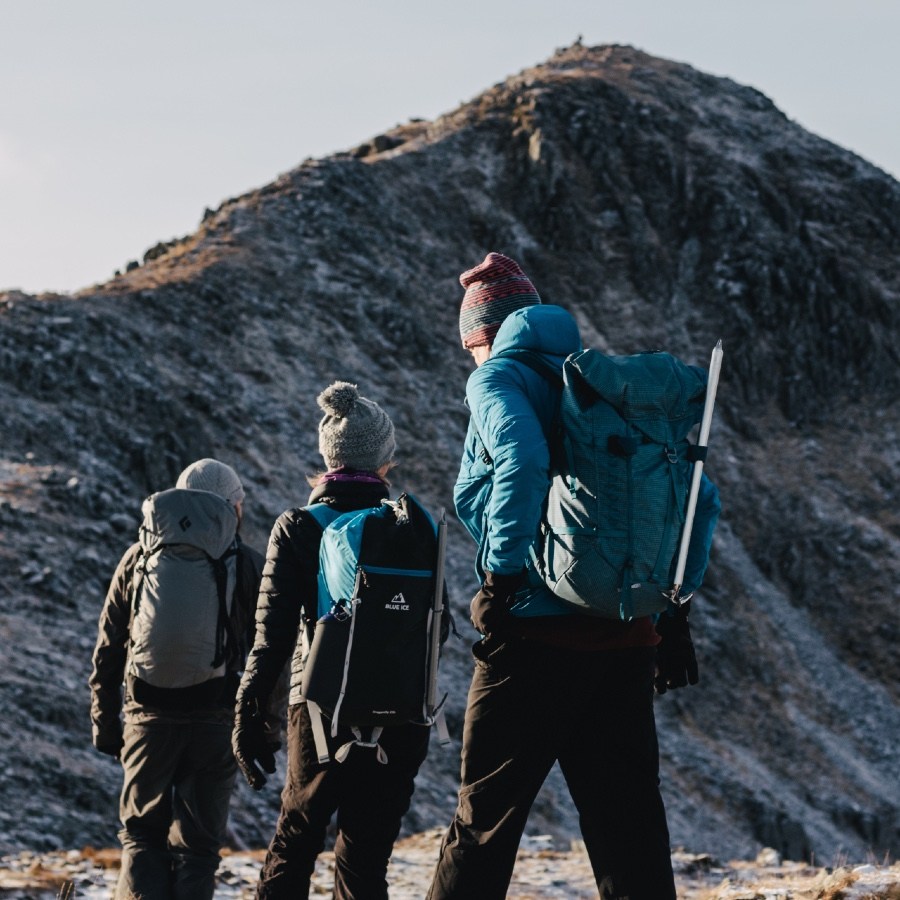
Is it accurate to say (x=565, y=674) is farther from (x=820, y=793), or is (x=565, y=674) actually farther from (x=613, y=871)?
(x=820, y=793)

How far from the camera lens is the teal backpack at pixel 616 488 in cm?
382

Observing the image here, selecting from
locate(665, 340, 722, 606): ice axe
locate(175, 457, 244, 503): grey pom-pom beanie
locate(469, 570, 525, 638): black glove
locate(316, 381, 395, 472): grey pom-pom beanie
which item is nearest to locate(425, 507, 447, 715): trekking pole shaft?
locate(469, 570, 525, 638): black glove

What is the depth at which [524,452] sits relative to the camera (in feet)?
12.4

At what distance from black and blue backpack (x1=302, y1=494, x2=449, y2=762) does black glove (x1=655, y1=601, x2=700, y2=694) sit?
0.77 meters

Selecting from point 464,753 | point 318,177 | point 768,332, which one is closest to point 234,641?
point 464,753

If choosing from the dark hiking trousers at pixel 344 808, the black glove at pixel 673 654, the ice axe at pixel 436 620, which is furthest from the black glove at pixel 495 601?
the dark hiking trousers at pixel 344 808

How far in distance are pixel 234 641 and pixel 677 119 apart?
41.9 meters

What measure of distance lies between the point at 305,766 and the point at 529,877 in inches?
209

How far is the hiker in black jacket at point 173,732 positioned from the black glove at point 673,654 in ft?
6.38

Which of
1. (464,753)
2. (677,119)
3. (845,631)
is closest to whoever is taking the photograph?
(464,753)

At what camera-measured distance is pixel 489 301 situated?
457cm

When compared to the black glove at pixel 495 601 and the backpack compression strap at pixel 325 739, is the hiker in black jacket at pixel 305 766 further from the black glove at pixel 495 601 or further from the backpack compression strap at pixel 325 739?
the black glove at pixel 495 601

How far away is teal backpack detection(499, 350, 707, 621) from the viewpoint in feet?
12.5

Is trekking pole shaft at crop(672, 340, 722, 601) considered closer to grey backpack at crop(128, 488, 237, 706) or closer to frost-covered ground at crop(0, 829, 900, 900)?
grey backpack at crop(128, 488, 237, 706)
